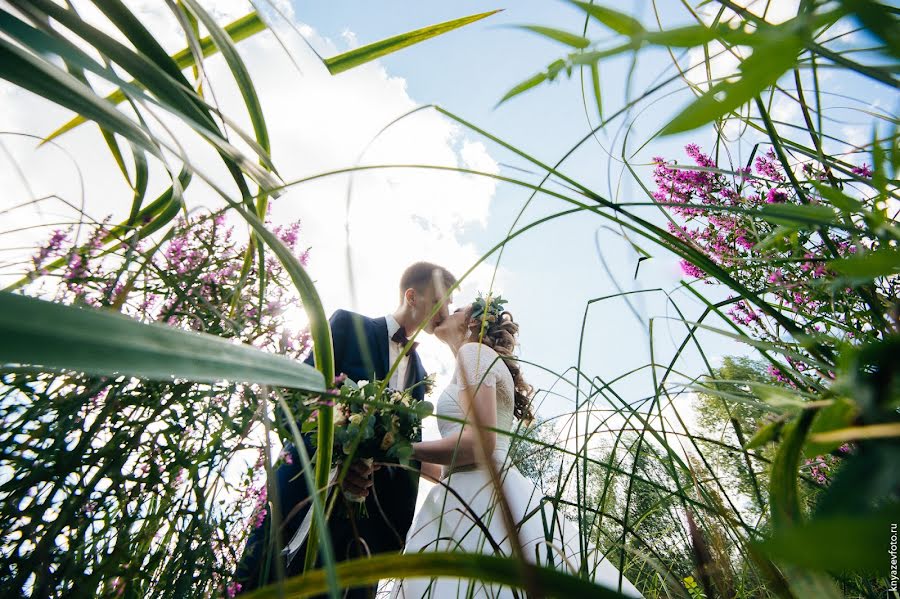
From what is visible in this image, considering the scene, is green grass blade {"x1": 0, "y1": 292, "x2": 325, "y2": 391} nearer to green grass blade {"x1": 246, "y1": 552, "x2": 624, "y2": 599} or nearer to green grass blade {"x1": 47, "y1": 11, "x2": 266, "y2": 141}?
green grass blade {"x1": 246, "y1": 552, "x2": 624, "y2": 599}

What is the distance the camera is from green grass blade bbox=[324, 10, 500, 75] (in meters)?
0.57

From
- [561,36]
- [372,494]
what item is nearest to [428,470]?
[372,494]

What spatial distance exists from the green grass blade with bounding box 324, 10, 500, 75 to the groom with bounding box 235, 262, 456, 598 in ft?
2.09

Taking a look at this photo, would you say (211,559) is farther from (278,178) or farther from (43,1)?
(43,1)

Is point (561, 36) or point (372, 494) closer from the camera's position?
point (561, 36)

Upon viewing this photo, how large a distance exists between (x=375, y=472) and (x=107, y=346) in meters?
1.75

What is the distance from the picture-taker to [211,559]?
0.63 metres

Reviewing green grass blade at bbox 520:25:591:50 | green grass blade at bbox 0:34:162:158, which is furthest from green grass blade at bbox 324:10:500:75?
green grass blade at bbox 520:25:591:50

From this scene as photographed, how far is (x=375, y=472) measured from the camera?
1.77m

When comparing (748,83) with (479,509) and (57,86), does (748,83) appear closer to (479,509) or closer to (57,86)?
(57,86)

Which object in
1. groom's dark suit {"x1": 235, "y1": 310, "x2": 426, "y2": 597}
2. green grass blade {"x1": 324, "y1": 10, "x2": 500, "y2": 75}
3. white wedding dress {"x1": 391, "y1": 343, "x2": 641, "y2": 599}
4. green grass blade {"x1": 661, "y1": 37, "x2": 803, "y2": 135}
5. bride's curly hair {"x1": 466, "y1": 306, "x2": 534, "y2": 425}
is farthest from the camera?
bride's curly hair {"x1": 466, "y1": 306, "x2": 534, "y2": 425}

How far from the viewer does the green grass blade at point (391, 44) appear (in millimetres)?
567

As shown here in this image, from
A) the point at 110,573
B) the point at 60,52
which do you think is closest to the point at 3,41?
the point at 60,52

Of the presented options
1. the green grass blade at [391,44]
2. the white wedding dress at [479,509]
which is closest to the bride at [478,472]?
the white wedding dress at [479,509]
